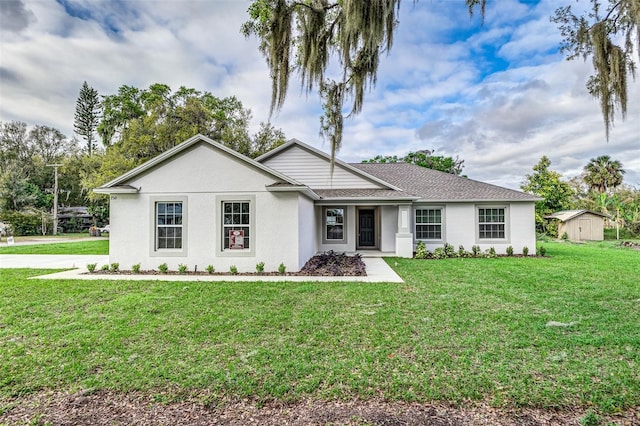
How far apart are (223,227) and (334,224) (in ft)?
19.7

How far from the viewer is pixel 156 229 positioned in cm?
959

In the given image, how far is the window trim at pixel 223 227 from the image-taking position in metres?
9.26

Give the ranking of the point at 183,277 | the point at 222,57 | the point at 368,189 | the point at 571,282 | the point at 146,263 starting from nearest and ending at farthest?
the point at 571,282
the point at 183,277
the point at 146,263
the point at 222,57
the point at 368,189

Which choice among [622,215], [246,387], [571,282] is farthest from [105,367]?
[622,215]

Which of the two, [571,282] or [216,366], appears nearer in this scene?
[216,366]

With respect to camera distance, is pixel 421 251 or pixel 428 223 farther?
pixel 428 223

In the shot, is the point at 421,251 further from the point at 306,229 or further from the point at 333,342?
the point at 333,342

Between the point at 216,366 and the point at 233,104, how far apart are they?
23.5 meters

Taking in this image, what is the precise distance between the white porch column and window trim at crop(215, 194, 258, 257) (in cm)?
613

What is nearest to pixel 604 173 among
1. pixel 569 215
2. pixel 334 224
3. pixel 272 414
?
pixel 569 215

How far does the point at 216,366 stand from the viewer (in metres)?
3.52

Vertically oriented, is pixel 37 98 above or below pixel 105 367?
above

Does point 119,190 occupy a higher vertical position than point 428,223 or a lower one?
higher

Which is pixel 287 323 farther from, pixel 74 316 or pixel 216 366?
pixel 74 316
